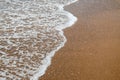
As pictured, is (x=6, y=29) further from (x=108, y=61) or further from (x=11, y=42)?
(x=108, y=61)

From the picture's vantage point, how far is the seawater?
3.45 m

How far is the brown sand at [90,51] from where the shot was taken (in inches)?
131

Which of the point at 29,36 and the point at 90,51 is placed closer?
the point at 90,51

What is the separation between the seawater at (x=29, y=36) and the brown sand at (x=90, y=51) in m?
0.15

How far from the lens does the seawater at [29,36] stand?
3.45 metres

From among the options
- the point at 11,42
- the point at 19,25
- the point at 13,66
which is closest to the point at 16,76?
the point at 13,66

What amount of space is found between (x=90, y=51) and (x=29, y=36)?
1.12m

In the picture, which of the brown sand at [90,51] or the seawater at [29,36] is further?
the seawater at [29,36]

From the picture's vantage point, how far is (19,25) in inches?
201

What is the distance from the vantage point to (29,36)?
4531 millimetres

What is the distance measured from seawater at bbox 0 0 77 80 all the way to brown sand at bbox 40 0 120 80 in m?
0.15

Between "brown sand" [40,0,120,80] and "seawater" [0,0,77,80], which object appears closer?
"brown sand" [40,0,120,80]

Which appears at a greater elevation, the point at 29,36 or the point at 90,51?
the point at 90,51

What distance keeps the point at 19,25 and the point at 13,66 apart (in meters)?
1.74
